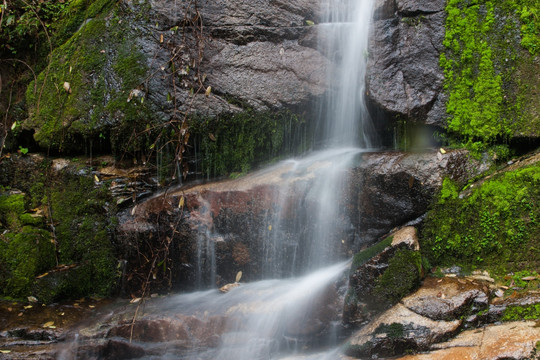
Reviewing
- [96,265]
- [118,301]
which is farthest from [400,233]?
[96,265]

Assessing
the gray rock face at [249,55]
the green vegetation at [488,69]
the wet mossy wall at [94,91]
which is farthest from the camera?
the gray rock face at [249,55]

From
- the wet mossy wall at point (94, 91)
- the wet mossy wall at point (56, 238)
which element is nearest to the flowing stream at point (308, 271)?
the wet mossy wall at point (56, 238)

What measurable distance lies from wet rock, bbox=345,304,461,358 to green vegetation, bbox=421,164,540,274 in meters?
0.99

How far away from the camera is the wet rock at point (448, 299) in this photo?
386 centimetres

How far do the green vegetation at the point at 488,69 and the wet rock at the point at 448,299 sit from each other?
185cm

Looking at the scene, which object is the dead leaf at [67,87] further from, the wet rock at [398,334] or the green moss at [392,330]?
the green moss at [392,330]

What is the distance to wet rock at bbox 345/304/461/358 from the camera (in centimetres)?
375

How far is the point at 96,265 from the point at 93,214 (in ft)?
2.57

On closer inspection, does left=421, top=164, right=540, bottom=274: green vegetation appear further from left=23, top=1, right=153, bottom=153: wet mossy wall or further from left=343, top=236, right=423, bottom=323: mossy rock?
left=23, top=1, right=153, bottom=153: wet mossy wall

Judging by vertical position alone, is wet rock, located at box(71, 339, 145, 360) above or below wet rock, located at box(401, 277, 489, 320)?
below

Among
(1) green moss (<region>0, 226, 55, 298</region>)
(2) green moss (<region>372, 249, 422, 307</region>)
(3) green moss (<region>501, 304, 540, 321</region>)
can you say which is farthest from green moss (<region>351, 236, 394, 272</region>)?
(1) green moss (<region>0, 226, 55, 298</region>)

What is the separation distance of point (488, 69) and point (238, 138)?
3624mm

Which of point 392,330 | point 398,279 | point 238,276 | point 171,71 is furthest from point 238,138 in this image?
point 392,330

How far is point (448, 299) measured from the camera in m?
3.94
